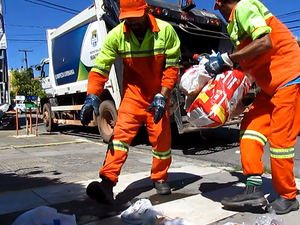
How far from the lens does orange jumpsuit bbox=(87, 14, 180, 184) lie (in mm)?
2988

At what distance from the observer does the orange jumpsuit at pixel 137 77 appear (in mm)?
2988

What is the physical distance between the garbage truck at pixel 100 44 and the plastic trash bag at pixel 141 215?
9.06 ft

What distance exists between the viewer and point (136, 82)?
3.20 m

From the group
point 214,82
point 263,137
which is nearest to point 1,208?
point 214,82

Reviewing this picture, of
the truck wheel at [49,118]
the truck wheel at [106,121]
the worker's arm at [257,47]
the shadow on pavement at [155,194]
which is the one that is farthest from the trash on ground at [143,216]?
the truck wheel at [49,118]

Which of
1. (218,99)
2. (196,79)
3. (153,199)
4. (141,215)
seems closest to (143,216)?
(141,215)

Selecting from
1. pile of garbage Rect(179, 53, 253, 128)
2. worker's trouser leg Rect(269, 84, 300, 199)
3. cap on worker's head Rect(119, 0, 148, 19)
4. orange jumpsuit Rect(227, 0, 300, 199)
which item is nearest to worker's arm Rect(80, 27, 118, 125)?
cap on worker's head Rect(119, 0, 148, 19)

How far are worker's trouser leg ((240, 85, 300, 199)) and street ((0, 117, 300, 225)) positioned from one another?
1.11 ft

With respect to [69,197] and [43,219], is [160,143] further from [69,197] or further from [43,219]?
[43,219]

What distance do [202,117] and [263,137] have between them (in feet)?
1.68

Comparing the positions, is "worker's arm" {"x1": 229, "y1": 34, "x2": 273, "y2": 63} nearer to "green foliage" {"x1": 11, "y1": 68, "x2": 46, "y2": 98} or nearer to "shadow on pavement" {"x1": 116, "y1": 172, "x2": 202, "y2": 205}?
"shadow on pavement" {"x1": 116, "y1": 172, "x2": 202, "y2": 205}

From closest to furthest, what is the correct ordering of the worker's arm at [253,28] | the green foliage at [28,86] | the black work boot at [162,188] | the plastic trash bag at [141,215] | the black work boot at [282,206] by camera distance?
1. the worker's arm at [253,28]
2. the plastic trash bag at [141,215]
3. the black work boot at [282,206]
4. the black work boot at [162,188]
5. the green foliage at [28,86]

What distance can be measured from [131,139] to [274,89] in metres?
1.27

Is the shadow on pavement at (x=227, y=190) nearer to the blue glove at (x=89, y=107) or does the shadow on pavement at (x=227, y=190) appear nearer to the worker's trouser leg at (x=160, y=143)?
the worker's trouser leg at (x=160, y=143)
